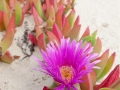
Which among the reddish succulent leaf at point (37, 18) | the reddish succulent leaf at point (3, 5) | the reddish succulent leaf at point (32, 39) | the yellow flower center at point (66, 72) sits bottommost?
the yellow flower center at point (66, 72)

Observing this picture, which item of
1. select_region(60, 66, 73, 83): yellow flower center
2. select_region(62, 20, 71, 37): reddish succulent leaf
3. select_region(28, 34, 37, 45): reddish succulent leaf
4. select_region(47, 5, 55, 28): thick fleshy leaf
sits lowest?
select_region(60, 66, 73, 83): yellow flower center

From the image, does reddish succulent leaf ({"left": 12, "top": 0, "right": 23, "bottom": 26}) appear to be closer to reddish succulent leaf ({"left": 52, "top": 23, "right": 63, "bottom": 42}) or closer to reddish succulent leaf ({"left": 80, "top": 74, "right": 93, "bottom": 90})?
reddish succulent leaf ({"left": 52, "top": 23, "right": 63, "bottom": 42})

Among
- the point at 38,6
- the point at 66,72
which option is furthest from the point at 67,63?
the point at 38,6

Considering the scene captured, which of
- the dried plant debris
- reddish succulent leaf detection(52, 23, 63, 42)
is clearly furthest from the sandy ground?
reddish succulent leaf detection(52, 23, 63, 42)

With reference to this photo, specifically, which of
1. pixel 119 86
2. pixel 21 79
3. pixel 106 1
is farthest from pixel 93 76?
pixel 106 1

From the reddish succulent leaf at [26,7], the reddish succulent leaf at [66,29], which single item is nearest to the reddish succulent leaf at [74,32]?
the reddish succulent leaf at [66,29]

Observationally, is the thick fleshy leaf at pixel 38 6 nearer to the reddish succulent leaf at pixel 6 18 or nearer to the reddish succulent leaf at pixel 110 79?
the reddish succulent leaf at pixel 6 18
